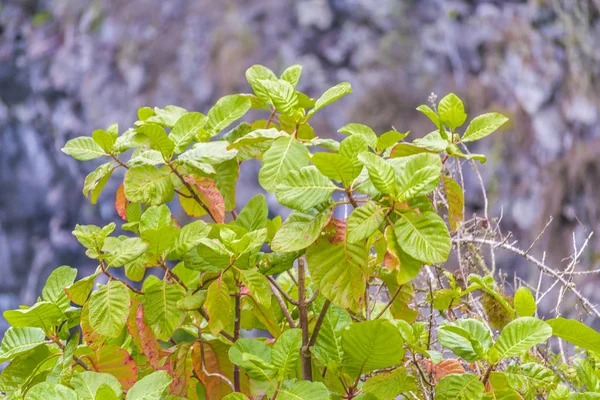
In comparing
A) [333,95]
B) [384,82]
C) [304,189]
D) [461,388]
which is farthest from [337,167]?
[384,82]

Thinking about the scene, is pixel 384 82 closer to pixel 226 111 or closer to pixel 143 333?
pixel 226 111

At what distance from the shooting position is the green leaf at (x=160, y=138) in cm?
60

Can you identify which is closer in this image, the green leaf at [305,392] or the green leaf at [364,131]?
the green leaf at [305,392]

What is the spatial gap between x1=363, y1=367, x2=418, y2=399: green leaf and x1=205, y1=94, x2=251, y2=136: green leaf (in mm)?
337

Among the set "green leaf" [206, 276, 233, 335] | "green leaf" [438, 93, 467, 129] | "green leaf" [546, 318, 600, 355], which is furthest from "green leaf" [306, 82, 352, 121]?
"green leaf" [546, 318, 600, 355]

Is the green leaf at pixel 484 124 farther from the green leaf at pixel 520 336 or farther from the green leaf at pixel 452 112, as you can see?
the green leaf at pixel 520 336

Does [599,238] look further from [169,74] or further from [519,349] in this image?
[519,349]

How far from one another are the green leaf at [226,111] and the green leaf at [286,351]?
0.90ft

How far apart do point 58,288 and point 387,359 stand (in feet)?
1.22

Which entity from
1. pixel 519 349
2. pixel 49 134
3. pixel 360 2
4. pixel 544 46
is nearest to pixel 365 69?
pixel 360 2

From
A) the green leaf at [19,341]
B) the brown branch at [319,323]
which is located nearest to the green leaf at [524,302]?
the brown branch at [319,323]

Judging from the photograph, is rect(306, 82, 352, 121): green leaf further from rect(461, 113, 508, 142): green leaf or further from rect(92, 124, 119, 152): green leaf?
rect(92, 124, 119, 152): green leaf

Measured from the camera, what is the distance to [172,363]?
666 millimetres

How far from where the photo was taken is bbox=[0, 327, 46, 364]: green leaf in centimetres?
61
